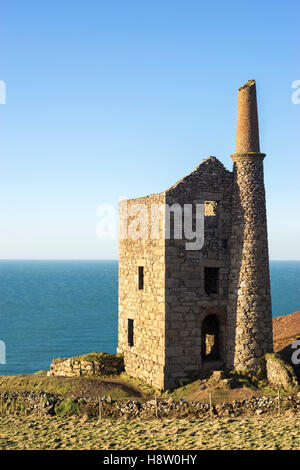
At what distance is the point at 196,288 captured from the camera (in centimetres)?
2169

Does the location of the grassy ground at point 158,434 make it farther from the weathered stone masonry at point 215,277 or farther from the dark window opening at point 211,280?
the dark window opening at point 211,280

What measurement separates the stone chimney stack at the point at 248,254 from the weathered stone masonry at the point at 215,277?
0.14ft

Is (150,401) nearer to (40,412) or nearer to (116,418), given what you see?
(116,418)

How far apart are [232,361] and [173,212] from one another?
7.16 metres

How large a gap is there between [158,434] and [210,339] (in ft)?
25.6

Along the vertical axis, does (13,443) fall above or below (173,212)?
below

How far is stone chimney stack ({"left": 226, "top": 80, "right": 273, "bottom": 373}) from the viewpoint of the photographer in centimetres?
2181

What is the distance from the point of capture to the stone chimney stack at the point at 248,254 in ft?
71.6

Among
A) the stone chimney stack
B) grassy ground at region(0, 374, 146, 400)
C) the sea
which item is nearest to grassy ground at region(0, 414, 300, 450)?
grassy ground at region(0, 374, 146, 400)

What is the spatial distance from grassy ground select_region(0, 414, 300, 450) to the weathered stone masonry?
126 inches

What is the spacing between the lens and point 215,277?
2286 centimetres

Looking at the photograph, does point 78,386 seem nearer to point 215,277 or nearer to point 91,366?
point 91,366

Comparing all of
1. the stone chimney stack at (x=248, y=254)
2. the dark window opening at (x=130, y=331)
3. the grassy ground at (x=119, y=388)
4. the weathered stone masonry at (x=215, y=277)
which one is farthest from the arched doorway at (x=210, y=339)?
the dark window opening at (x=130, y=331)
